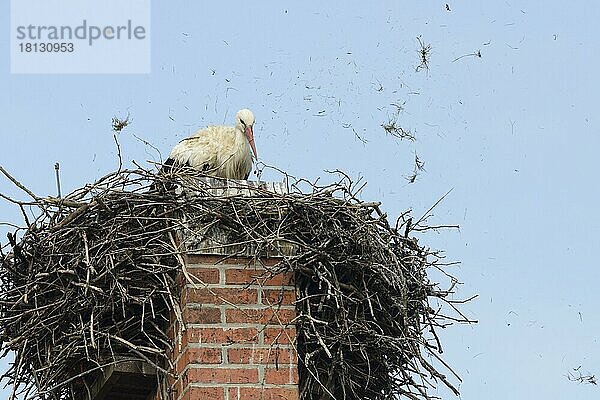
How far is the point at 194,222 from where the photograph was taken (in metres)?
5.09

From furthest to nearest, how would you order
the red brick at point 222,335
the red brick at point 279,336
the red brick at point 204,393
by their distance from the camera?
the red brick at point 279,336 < the red brick at point 222,335 < the red brick at point 204,393

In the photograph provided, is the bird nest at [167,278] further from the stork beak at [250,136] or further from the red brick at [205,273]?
the stork beak at [250,136]

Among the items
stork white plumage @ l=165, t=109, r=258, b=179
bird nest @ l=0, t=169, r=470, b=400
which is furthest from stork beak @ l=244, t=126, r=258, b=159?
bird nest @ l=0, t=169, r=470, b=400

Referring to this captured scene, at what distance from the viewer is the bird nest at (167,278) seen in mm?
5047

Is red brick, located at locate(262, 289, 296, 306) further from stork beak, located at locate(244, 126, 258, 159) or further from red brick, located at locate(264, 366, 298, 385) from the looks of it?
stork beak, located at locate(244, 126, 258, 159)

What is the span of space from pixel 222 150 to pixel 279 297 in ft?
6.16

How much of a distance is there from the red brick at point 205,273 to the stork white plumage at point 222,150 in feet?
5.43

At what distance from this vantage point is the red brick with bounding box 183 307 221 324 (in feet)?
16.1

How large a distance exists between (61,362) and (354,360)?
1419 millimetres

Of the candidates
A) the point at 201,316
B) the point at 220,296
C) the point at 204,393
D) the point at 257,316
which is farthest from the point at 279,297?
the point at 204,393

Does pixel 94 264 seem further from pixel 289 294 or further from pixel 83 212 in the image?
pixel 289 294

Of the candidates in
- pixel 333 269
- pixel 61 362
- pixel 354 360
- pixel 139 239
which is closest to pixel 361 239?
pixel 333 269

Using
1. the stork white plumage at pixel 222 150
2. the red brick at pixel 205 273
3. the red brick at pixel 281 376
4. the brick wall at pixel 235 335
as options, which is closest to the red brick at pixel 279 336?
the brick wall at pixel 235 335

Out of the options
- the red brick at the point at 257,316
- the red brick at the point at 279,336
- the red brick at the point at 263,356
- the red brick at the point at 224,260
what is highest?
the red brick at the point at 224,260
